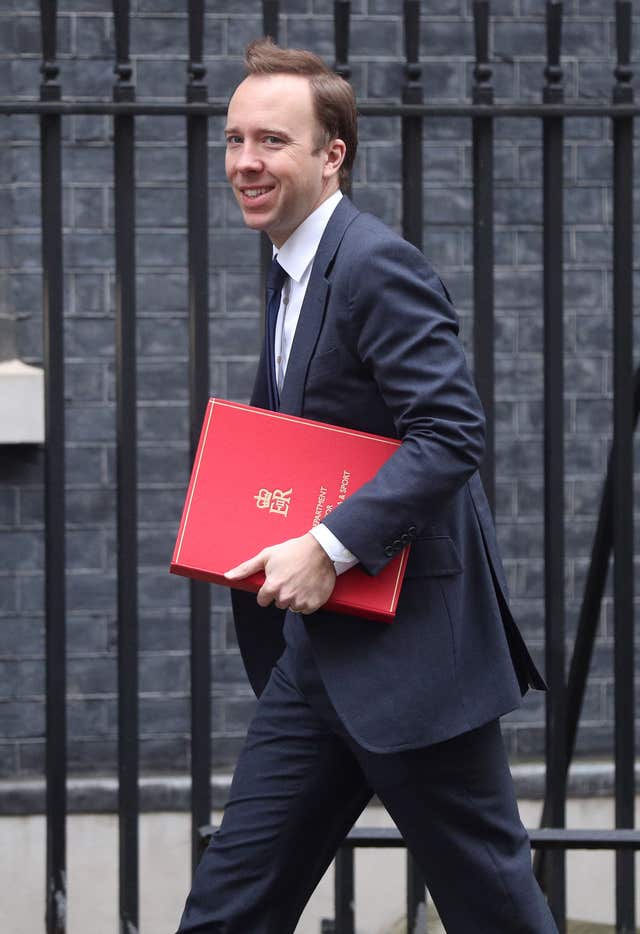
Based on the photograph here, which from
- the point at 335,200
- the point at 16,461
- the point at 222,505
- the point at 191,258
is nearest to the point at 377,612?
the point at 222,505

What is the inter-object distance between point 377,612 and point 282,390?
388mm

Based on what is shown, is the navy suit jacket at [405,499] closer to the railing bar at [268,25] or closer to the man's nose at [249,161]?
the man's nose at [249,161]

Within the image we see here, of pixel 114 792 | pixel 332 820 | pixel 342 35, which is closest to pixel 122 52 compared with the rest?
pixel 342 35

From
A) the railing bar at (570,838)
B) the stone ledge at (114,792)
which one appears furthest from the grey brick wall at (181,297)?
the railing bar at (570,838)

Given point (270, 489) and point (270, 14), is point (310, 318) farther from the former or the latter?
point (270, 14)

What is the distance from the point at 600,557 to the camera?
3.64 m

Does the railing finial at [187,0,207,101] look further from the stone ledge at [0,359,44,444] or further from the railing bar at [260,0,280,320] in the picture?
the stone ledge at [0,359,44,444]

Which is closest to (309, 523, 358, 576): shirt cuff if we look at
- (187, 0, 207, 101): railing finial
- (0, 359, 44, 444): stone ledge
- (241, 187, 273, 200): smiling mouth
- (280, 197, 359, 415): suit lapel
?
(280, 197, 359, 415): suit lapel

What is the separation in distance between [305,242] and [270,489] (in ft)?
1.34

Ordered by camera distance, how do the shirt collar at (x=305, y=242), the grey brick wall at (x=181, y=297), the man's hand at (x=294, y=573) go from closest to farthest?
the man's hand at (x=294, y=573)
the shirt collar at (x=305, y=242)
the grey brick wall at (x=181, y=297)

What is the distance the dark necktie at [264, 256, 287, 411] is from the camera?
262 cm

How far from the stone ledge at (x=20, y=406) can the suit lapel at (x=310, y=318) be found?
2.46m

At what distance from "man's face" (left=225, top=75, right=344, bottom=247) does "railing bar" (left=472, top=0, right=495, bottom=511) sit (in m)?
0.89

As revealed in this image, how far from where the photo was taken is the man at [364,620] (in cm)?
235
